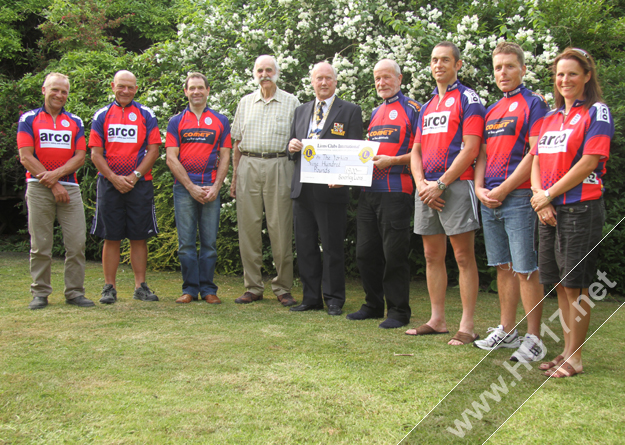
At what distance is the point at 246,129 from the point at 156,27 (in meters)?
7.98

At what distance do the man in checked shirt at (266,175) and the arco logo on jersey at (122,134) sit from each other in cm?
96

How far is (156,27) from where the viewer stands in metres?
11.5

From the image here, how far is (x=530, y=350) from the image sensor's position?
4.64ft

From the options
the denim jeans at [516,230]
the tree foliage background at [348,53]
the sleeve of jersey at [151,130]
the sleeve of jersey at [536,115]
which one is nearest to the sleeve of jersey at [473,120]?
the sleeve of jersey at [536,115]

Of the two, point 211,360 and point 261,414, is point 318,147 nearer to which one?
point 211,360

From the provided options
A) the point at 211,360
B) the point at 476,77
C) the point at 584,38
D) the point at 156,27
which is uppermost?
the point at 156,27

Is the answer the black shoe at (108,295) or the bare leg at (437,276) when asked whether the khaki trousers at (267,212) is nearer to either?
the black shoe at (108,295)

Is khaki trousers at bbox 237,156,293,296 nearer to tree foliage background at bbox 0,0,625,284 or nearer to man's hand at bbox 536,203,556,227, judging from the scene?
tree foliage background at bbox 0,0,625,284

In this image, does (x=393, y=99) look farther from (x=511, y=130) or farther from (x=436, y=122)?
(x=511, y=130)

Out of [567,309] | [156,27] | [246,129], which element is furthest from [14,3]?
[567,309]

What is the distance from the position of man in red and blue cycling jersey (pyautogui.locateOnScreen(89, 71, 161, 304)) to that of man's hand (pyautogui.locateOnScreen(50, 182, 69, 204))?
0.33 m

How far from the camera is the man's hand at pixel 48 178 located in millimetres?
4395

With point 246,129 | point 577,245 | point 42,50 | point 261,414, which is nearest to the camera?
point 261,414

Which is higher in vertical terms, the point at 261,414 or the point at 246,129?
the point at 246,129
